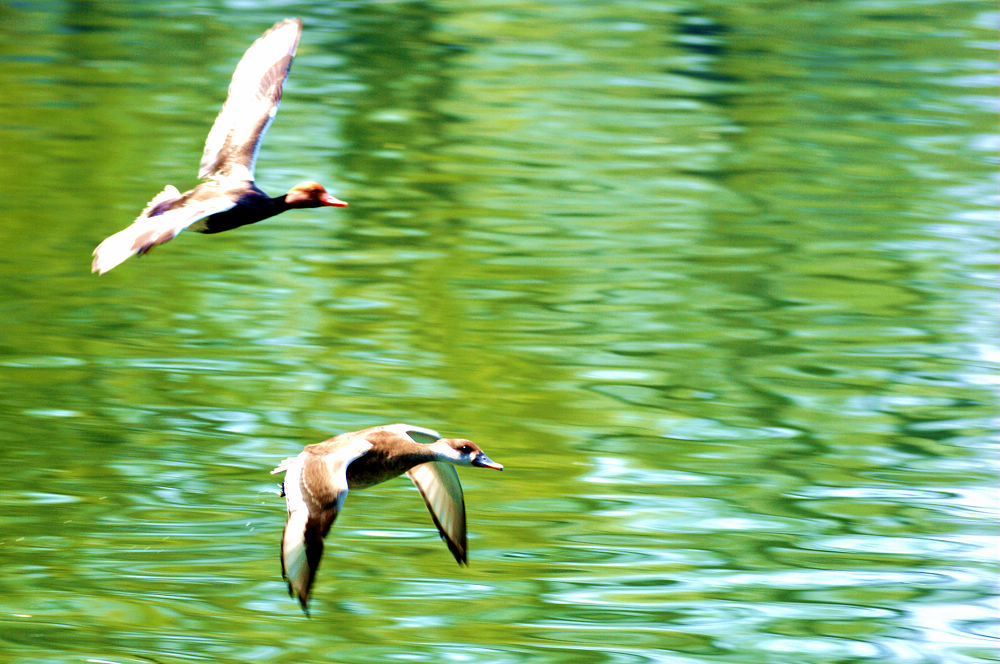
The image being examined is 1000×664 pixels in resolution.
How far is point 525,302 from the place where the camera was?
13.8m

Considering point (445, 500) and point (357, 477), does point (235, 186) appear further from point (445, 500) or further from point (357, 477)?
point (445, 500)

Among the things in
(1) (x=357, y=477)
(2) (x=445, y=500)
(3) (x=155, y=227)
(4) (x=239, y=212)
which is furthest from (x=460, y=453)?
(3) (x=155, y=227)

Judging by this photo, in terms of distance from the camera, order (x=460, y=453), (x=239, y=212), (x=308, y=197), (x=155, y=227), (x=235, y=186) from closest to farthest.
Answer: (x=155, y=227) → (x=460, y=453) → (x=239, y=212) → (x=235, y=186) → (x=308, y=197)

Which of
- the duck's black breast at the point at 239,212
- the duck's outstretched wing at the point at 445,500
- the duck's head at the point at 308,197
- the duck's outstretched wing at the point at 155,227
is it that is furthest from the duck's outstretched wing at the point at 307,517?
the duck's head at the point at 308,197

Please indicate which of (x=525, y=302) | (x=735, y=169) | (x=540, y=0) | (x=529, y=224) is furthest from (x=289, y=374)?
(x=540, y=0)

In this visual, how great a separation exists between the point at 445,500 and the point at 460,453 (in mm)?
342

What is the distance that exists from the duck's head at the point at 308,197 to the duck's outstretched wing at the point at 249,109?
0.89ft

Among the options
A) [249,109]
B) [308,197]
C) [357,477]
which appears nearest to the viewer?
[357,477]

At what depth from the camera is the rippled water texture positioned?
8477 mm

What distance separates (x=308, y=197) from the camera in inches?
351

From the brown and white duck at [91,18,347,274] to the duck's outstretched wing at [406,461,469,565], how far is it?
1.50m

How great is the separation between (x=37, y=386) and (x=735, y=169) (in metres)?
9.56

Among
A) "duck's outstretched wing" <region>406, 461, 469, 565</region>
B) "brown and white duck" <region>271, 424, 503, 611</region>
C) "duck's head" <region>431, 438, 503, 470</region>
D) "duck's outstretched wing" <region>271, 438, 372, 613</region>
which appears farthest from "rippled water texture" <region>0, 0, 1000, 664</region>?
"duck's outstretched wing" <region>271, 438, 372, 613</region>

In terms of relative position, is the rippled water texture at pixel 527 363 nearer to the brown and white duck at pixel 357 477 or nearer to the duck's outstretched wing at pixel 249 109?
the brown and white duck at pixel 357 477
